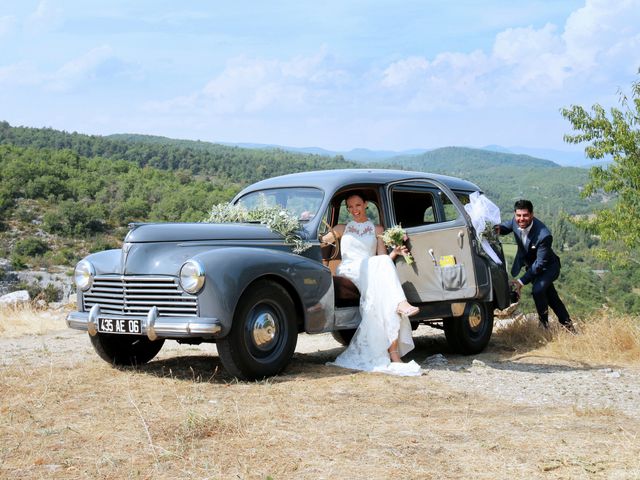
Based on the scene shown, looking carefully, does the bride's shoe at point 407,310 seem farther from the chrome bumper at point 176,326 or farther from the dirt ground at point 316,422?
the chrome bumper at point 176,326

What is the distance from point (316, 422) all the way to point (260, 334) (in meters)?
1.73

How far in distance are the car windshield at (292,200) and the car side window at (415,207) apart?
50.0 inches

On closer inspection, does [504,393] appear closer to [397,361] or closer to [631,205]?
[397,361]

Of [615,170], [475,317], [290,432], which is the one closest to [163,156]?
[615,170]

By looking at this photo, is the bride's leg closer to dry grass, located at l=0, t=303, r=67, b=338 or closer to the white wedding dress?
the white wedding dress

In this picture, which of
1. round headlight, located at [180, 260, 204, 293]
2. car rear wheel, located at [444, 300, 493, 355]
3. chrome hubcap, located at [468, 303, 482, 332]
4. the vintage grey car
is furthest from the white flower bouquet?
chrome hubcap, located at [468, 303, 482, 332]

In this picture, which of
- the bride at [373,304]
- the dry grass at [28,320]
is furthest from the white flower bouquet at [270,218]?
the dry grass at [28,320]

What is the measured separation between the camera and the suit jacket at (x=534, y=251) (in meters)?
10.1

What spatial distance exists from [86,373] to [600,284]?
5911cm

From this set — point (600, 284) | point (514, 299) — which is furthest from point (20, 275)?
point (514, 299)

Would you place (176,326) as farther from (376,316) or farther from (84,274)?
(376,316)

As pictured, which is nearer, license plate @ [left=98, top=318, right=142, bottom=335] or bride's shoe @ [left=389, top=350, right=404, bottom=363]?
license plate @ [left=98, top=318, right=142, bottom=335]

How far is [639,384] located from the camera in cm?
746

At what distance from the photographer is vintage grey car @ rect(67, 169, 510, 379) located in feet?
22.0
